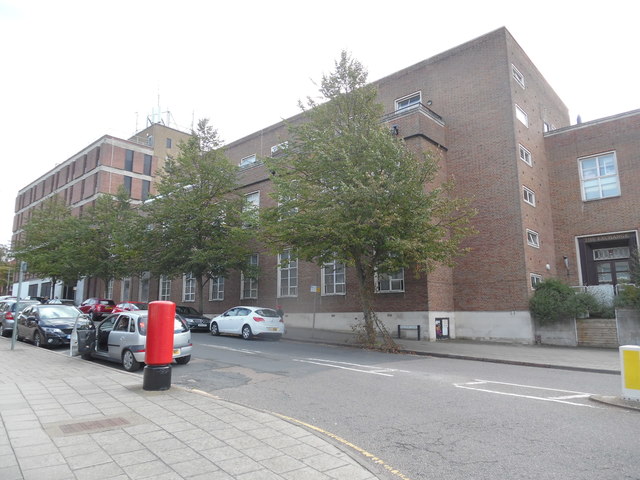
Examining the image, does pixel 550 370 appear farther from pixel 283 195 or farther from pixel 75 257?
pixel 75 257

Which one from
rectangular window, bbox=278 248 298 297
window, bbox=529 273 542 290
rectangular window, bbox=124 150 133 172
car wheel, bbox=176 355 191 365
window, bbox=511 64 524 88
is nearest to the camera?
car wheel, bbox=176 355 191 365

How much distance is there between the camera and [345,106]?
18500 millimetres

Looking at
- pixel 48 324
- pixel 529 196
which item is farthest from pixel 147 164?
pixel 529 196

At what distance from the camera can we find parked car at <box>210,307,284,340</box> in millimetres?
19672

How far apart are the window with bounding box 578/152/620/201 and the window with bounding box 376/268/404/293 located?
1091 cm

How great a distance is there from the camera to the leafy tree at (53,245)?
1426 inches

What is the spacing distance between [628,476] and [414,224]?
11.7 m

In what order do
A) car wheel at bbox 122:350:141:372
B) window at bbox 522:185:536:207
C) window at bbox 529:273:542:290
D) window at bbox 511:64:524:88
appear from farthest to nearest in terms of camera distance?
window at bbox 511:64:524:88 < window at bbox 522:185:536:207 < window at bbox 529:273:542:290 < car wheel at bbox 122:350:141:372

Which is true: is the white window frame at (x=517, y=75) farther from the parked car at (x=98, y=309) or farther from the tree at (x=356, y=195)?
the parked car at (x=98, y=309)

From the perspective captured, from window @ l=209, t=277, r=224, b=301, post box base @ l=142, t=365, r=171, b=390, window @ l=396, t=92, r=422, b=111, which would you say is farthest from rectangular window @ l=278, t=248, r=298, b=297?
post box base @ l=142, t=365, r=171, b=390

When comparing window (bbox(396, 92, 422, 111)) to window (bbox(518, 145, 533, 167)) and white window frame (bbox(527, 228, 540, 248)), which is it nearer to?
window (bbox(518, 145, 533, 167))

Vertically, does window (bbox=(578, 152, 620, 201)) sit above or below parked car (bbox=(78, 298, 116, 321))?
above

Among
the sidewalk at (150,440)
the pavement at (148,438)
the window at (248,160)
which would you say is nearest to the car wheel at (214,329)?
the pavement at (148,438)

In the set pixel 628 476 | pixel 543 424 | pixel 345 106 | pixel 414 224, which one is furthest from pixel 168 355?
pixel 345 106
